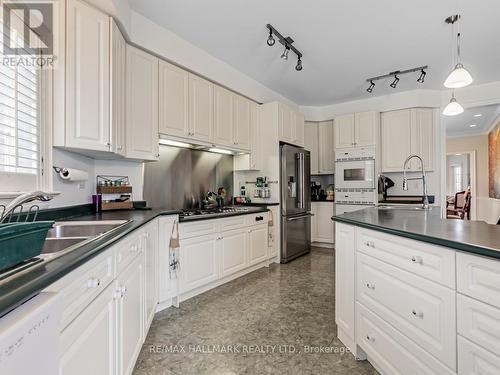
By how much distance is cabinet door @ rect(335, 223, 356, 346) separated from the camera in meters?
1.78

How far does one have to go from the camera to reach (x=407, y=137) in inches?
171

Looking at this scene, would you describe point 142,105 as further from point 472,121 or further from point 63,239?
point 472,121

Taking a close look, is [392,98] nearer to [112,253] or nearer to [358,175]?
[358,175]

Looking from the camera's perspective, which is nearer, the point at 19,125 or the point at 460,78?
the point at 19,125

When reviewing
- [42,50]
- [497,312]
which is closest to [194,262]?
[42,50]

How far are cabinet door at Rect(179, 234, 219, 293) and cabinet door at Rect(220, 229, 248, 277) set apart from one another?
0.13 metres

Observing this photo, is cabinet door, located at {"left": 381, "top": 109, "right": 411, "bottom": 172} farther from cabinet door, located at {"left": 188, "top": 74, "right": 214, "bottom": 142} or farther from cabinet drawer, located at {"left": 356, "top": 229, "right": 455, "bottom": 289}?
cabinet drawer, located at {"left": 356, "top": 229, "right": 455, "bottom": 289}

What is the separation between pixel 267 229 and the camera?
365cm

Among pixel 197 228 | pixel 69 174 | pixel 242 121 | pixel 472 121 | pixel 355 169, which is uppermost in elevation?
pixel 472 121

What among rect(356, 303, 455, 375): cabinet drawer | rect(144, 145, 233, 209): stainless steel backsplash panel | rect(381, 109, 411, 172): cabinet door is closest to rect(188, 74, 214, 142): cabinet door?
rect(144, 145, 233, 209): stainless steel backsplash panel

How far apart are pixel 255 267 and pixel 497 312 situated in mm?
2819

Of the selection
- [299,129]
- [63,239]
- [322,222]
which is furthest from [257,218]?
[63,239]

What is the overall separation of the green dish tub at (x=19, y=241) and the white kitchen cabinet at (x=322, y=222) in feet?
15.1

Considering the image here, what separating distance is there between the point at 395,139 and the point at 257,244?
3083 mm
